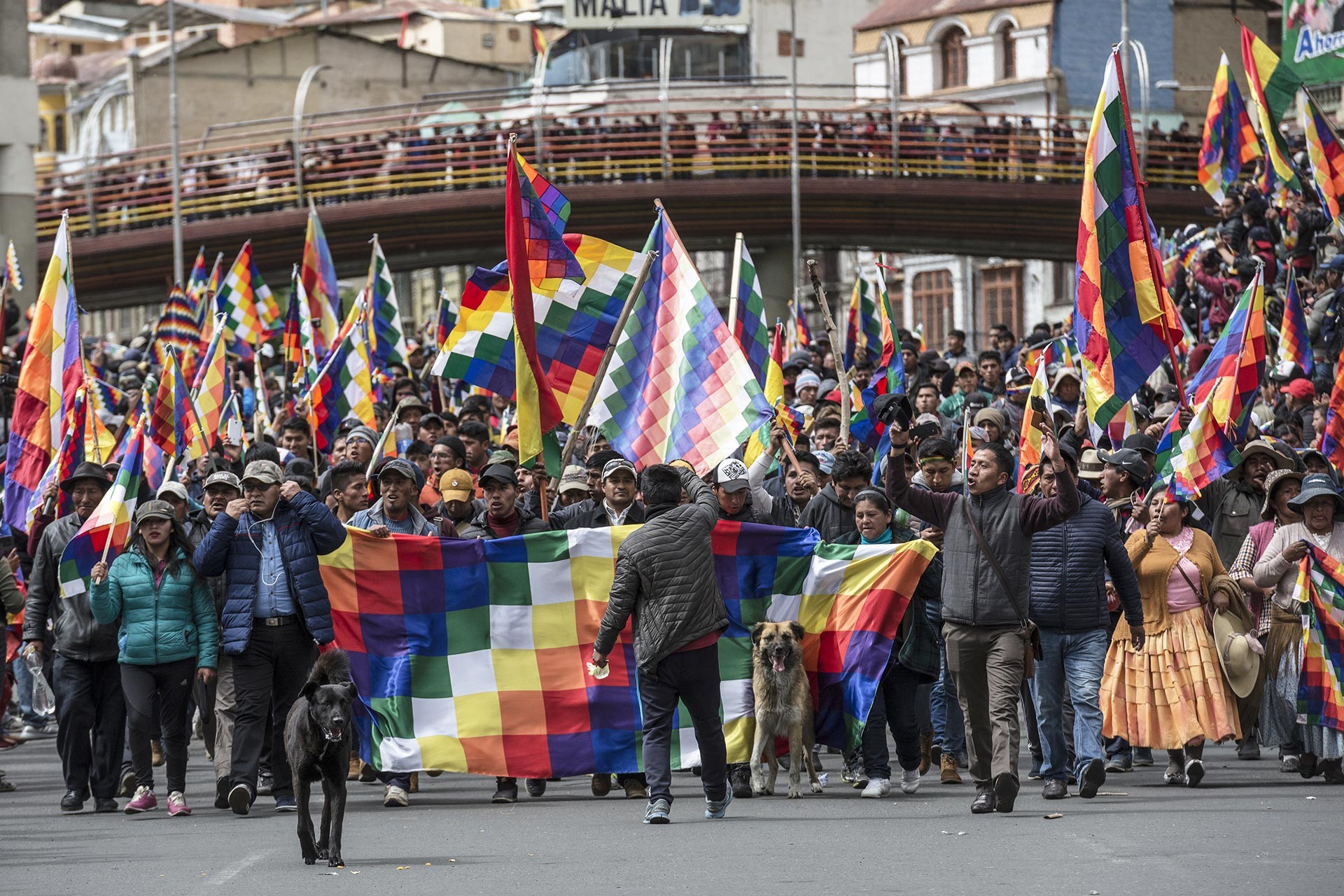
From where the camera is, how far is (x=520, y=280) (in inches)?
508

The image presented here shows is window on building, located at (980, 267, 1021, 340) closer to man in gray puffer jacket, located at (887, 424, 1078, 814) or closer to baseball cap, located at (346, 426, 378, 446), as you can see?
baseball cap, located at (346, 426, 378, 446)

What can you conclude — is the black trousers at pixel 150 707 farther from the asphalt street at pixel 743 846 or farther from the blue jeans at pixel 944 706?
the blue jeans at pixel 944 706

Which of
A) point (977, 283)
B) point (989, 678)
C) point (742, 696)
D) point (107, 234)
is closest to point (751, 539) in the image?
point (742, 696)

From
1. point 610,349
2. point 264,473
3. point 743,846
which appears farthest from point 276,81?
point 743,846

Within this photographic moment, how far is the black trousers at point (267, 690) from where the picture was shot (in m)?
11.5

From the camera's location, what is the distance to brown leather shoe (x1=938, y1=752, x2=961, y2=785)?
12234 millimetres

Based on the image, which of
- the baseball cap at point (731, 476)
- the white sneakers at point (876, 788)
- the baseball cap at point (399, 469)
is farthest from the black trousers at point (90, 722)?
the white sneakers at point (876, 788)

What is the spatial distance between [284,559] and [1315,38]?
1689 cm

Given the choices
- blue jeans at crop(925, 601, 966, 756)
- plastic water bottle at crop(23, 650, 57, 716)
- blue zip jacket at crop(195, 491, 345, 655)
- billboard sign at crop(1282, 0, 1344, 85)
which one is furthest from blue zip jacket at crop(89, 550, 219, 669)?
billboard sign at crop(1282, 0, 1344, 85)

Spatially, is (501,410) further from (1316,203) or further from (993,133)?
(993,133)

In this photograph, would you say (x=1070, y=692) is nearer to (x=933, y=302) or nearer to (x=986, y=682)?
(x=986, y=682)

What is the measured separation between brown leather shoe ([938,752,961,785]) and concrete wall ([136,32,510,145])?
2370 inches

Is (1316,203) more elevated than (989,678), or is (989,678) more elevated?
(1316,203)

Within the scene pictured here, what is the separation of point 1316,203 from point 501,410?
8202 mm
